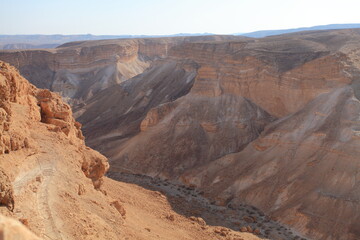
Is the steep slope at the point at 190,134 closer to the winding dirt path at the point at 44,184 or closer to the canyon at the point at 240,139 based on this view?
the canyon at the point at 240,139

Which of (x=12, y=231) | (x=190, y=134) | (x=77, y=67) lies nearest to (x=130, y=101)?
(x=190, y=134)

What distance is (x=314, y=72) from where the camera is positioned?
3638 cm

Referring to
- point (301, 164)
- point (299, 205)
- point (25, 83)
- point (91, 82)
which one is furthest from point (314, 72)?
point (91, 82)

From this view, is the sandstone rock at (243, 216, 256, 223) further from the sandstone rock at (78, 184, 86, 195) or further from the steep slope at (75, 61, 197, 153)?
the steep slope at (75, 61, 197, 153)

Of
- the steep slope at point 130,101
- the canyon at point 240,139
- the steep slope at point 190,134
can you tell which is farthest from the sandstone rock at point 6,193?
the steep slope at point 130,101

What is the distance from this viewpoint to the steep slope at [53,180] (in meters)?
12.5

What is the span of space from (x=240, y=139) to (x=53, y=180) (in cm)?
2682

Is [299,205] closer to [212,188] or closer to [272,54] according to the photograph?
[212,188]

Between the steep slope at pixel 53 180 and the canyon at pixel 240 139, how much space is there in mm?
93

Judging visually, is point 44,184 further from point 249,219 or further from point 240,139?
point 240,139

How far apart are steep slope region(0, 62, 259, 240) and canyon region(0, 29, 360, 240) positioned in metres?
0.09

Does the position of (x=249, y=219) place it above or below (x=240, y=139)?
below

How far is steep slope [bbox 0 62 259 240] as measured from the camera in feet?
41.0

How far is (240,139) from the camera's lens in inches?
1545
